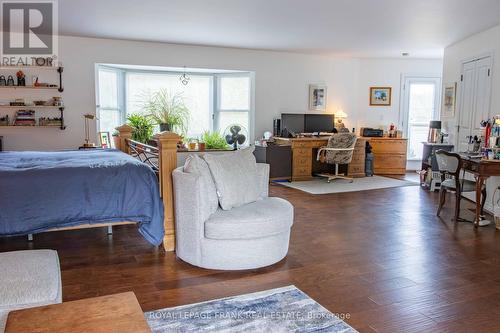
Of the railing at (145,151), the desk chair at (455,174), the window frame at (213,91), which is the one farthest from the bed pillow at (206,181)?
the window frame at (213,91)

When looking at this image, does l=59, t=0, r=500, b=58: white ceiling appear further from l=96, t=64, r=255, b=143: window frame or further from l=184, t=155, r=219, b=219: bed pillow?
l=184, t=155, r=219, b=219: bed pillow

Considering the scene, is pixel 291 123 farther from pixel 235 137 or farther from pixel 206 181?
pixel 206 181

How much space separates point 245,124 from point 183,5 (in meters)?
3.72

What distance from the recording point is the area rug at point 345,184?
6.80 meters

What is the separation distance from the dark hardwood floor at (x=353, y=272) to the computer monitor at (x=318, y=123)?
12.3 ft

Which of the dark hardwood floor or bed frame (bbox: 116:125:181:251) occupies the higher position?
bed frame (bbox: 116:125:181:251)

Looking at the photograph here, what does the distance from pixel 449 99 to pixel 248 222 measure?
5.30 metres

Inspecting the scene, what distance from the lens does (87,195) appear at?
3311 mm

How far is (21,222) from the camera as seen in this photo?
3.14 meters

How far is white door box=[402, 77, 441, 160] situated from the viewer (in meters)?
8.92

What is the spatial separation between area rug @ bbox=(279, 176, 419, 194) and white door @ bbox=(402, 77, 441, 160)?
169cm

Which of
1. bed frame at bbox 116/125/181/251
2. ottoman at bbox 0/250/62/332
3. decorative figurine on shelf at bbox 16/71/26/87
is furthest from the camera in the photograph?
decorative figurine on shelf at bbox 16/71/26/87

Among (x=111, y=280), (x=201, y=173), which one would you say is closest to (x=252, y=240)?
(x=201, y=173)

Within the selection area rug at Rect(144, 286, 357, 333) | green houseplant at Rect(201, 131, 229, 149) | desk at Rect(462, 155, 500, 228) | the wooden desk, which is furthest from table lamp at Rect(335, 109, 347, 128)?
area rug at Rect(144, 286, 357, 333)
